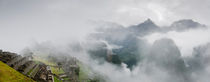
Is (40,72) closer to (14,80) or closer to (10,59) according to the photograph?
(14,80)

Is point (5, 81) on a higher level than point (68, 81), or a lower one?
lower

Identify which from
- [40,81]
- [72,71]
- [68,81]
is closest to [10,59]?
[40,81]

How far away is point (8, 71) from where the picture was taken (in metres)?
80.4

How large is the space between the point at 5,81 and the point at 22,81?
310 inches

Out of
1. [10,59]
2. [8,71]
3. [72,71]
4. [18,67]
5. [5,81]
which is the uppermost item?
[72,71]

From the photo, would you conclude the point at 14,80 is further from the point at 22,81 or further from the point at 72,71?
the point at 72,71

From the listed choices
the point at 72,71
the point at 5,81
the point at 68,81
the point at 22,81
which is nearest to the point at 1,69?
the point at 5,81

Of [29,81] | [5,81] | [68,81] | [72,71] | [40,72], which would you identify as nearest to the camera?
[5,81]

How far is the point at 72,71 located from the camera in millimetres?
172875

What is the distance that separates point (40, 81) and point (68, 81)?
39.3 m

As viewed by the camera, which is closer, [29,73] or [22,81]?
[22,81]

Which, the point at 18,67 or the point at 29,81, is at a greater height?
the point at 18,67

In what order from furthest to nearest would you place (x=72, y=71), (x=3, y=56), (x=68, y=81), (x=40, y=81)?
1. (x=72, y=71)
2. (x=68, y=81)
3. (x=3, y=56)
4. (x=40, y=81)

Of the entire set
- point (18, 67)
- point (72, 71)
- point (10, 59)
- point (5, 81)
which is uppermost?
point (72, 71)
